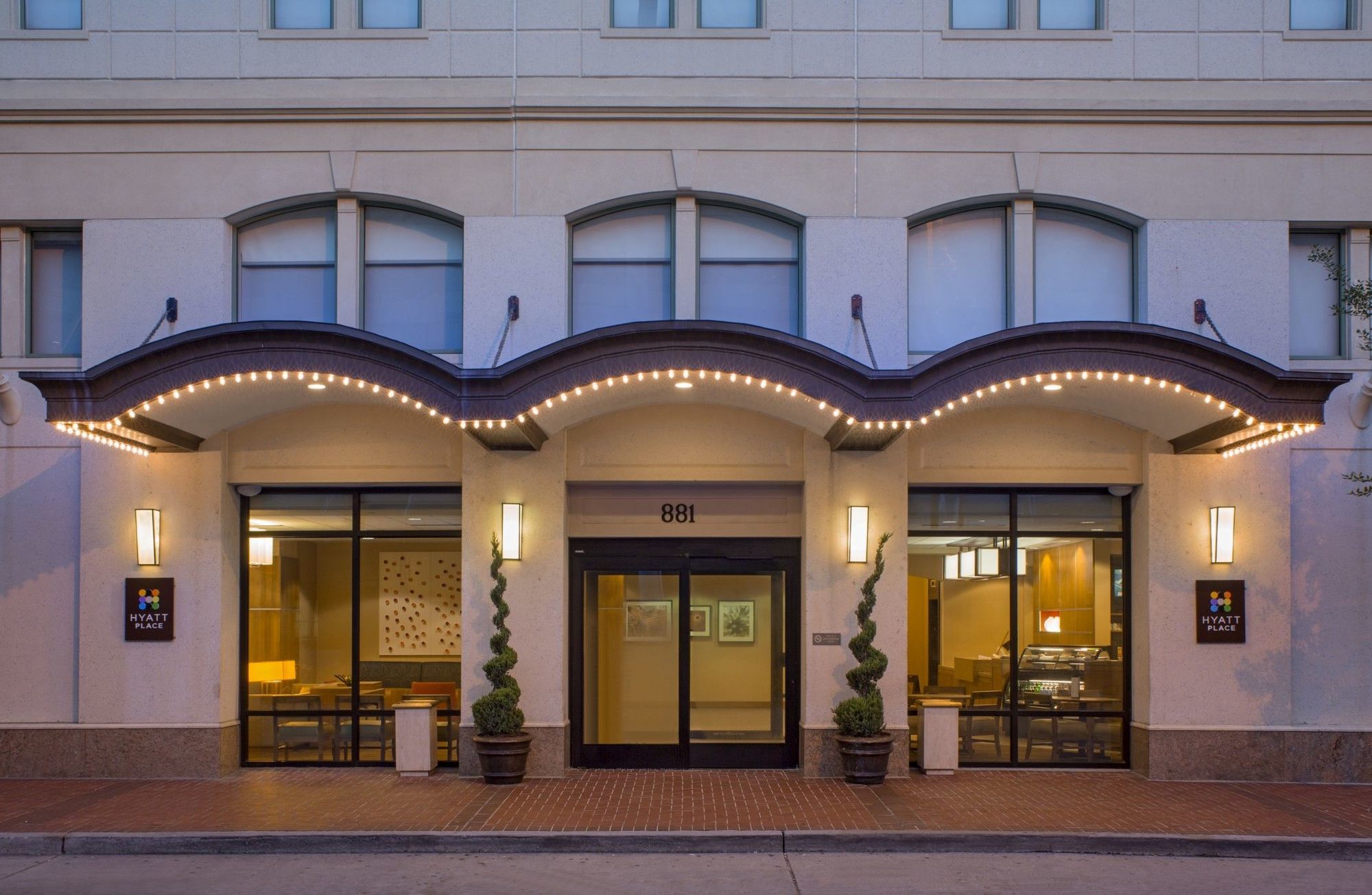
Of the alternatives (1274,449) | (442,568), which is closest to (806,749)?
(442,568)

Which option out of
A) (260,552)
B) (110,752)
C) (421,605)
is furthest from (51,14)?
(110,752)

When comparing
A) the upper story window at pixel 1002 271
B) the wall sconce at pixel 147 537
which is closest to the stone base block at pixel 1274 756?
the upper story window at pixel 1002 271

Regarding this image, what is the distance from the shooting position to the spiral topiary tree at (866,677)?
13.0 meters

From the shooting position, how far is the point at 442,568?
1470cm

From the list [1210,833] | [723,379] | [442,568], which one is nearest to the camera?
[1210,833]

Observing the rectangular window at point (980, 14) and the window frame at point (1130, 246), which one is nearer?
the window frame at point (1130, 246)

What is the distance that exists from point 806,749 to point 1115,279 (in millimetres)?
6481

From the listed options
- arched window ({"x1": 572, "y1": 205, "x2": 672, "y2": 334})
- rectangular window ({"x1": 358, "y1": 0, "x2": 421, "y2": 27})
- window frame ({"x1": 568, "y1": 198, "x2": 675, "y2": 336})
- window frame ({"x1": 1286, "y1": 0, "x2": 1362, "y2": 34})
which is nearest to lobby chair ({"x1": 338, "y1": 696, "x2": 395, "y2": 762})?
window frame ({"x1": 568, "y1": 198, "x2": 675, "y2": 336})

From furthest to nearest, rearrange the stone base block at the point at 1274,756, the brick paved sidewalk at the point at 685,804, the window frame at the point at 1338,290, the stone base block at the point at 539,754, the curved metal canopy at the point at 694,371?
the window frame at the point at 1338,290
the stone base block at the point at 539,754
the stone base block at the point at 1274,756
the curved metal canopy at the point at 694,371
the brick paved sidewalk at the point at 685,804

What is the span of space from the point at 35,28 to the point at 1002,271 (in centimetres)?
1173

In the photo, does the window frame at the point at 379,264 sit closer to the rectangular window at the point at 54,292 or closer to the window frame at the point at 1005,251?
the rectangular window at the point at 54,292

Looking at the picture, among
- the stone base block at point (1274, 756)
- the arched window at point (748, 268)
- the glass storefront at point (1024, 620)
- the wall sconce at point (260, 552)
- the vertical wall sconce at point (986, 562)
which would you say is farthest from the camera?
the wall sconce at point (260, 552)

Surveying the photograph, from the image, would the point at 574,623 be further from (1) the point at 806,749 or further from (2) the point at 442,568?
(1) the point at 806,749

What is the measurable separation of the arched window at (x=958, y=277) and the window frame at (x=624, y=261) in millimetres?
2646
